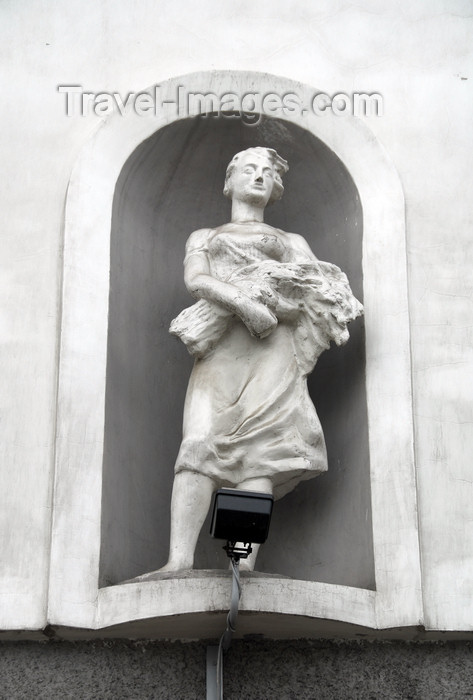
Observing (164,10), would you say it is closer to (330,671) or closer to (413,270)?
(413,270)

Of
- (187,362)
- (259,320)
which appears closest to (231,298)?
(259,320)

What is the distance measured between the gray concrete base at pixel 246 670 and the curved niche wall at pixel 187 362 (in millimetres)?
292

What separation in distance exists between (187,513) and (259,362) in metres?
0.71

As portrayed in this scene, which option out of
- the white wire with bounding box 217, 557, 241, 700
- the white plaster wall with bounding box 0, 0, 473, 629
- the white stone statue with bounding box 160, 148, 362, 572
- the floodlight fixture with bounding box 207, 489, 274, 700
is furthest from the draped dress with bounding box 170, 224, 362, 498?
the floodlight fixture with bounding box 207, 489, 274, 700

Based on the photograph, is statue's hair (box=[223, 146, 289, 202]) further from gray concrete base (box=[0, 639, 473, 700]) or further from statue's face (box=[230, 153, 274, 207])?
gray concrete base (box=[0, 639, 473, 700])

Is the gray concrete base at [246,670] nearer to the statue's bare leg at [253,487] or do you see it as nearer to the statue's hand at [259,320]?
the statue's bare leg at [253,487]

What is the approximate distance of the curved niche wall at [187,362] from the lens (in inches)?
255

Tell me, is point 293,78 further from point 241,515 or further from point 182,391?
point 241,515

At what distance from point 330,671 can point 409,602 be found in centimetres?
40

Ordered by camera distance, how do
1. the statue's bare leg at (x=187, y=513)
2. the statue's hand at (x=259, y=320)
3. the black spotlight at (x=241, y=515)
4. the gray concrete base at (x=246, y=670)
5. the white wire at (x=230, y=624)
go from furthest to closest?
the statue's hand at (x=259, y=320), the statue's bare leg at (x=187, y=513), the gray concrete base at (x=246, y=670), the white wire at (x=230, y=624), the black spotlight at (x=241, y=515)

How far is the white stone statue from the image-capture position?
6234 mm

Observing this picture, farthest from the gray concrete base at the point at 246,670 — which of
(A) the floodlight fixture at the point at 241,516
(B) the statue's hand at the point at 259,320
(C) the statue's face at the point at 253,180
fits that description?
(C) the statue's face at the point at 253,180

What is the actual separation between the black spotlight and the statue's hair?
195 centimetres

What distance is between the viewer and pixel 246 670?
6.00m
